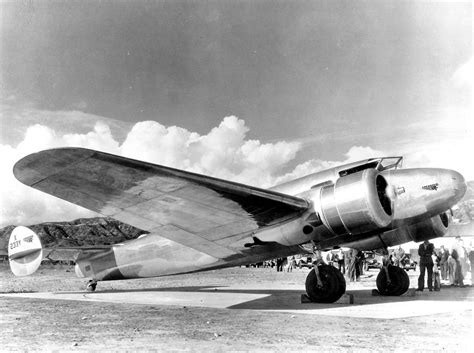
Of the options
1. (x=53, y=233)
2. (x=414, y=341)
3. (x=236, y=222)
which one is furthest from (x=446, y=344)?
(x=53, y=233)

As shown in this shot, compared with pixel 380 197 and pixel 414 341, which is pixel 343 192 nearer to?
pixel 380 197

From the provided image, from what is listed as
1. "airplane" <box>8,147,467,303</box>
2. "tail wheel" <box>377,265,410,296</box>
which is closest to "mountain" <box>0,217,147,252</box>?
"tail wheel" <box>377,265,410,296</box>

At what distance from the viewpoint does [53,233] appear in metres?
141

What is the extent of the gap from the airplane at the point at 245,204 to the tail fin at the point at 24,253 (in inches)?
5.7

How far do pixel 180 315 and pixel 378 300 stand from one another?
4.27 m

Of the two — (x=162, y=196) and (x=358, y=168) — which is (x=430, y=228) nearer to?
(x=358, y=168)

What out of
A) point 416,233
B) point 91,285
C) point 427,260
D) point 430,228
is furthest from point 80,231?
point 430,228

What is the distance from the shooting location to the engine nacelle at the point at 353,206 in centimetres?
684

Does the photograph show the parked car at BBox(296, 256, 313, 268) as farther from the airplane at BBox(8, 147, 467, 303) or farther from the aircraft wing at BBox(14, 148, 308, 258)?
the aircraft wing at BBox(14, 148, 308, 258)

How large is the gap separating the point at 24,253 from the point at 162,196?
214 inches

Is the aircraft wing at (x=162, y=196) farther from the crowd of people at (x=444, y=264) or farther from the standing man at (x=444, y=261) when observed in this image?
the standing man at (x=444, y=261)

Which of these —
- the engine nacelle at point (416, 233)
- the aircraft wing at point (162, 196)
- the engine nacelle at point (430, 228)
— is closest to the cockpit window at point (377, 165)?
the aircraft wing at point (162, 196)

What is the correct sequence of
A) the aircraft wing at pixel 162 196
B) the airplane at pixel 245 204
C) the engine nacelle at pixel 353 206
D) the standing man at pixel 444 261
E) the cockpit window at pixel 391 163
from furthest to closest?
the standing man at pixel 444 261 < the cockpit window at pixel 391 163 < the engine nacelle at pixel 353 206 < the airplane at pixel 245 204 < the aircraft wing at pixel 162 196

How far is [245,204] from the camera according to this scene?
6926 mm
